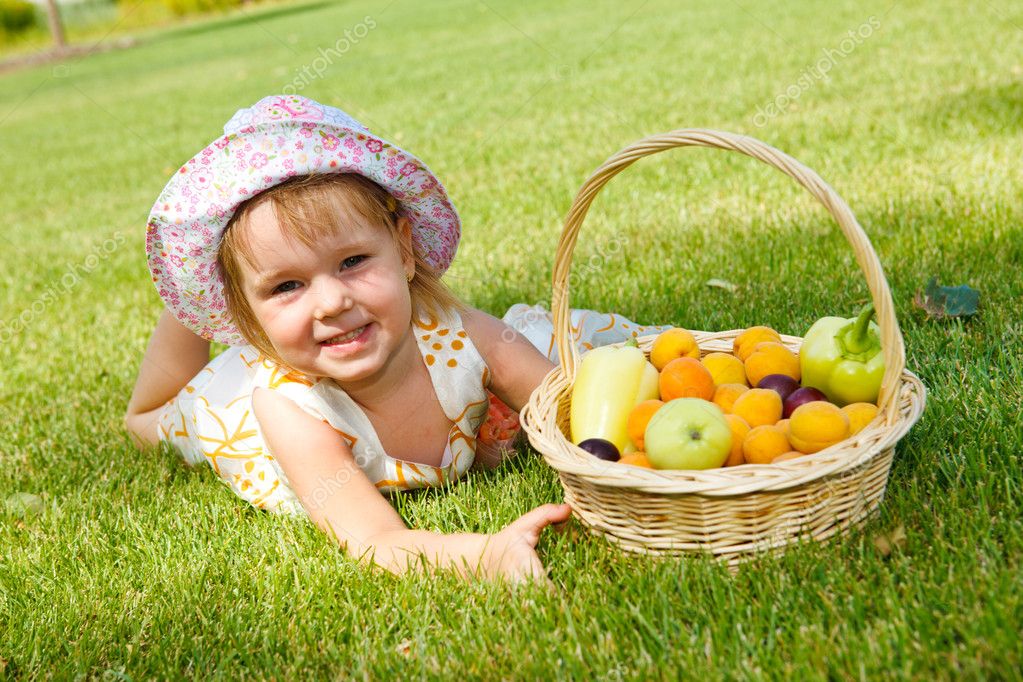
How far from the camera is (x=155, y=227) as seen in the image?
2.19 m

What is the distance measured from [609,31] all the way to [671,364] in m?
9.64

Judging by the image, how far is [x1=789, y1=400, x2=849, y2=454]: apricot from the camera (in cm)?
175

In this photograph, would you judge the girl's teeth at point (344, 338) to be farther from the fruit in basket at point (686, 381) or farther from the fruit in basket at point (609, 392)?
the fruit in basket at point (686, 381)

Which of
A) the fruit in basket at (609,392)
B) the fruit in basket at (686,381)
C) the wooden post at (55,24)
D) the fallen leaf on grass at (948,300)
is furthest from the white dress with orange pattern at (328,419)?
the wooden post at (55,24)

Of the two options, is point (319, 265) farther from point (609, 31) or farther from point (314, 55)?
point (314, 55)

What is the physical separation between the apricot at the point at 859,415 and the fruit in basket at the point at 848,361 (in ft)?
0.33

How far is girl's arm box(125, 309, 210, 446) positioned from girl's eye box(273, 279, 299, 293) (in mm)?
830

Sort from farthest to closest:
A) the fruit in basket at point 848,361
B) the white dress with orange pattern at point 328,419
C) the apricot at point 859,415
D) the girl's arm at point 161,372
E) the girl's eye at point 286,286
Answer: the girl's arm at point 161,372 → the white dress with orange pattern at point 328,419 → the girl's eye at point 286,286 → the fruit in basket at point 848,361 → the apricot at point 859,415

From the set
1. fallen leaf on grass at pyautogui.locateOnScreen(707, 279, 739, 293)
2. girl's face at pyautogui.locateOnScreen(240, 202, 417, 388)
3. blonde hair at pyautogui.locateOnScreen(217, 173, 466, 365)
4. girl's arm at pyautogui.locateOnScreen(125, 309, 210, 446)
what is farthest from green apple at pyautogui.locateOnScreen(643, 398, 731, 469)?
girl's arm at pyautogui.locateOnScreen(125, 309, 210, 446)

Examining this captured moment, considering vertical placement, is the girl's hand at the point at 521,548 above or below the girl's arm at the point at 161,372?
above

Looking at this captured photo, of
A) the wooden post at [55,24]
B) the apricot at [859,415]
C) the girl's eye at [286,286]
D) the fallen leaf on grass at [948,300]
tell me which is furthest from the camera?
the wooden post at [55,24]

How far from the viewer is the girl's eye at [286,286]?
2.16m

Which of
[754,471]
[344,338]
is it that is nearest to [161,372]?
[344,338]

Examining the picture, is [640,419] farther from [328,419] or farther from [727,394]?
[328,419]
